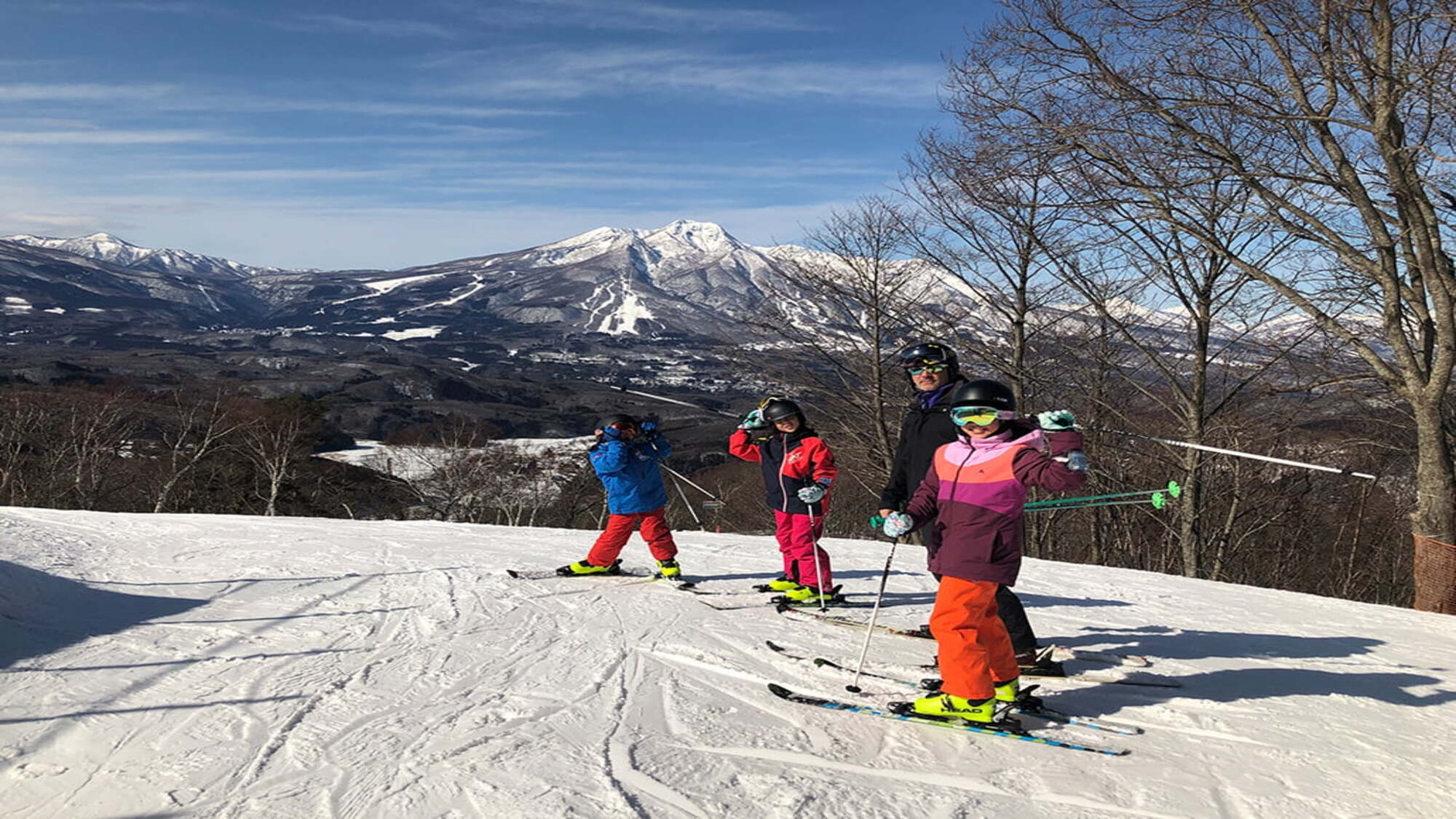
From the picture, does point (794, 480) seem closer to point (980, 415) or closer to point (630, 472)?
point (630, 472)

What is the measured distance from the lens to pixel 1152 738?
14.7 feet

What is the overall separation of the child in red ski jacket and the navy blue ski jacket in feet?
2.74

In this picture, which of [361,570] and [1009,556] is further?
[361,570]

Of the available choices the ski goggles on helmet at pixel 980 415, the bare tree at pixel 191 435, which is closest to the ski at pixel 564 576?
the ski goggles on helmet at pixel 980 415

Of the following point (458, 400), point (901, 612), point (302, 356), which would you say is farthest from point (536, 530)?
point (302, 356)

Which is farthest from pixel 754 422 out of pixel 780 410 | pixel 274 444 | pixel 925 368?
pixel 274 444

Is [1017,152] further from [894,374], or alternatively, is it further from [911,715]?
[894,374]

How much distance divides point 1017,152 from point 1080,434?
843 cm

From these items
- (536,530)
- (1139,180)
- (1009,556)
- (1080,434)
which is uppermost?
(1139,180)

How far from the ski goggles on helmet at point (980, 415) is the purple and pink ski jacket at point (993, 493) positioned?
10 cm

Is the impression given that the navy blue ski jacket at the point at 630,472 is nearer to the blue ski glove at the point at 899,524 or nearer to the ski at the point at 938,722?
the ski at the point at 938,722

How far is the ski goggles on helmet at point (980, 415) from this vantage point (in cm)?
447

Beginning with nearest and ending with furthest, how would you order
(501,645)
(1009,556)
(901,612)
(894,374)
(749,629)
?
(1009,556), (501,645), (749,629), (901,612), (894,374)

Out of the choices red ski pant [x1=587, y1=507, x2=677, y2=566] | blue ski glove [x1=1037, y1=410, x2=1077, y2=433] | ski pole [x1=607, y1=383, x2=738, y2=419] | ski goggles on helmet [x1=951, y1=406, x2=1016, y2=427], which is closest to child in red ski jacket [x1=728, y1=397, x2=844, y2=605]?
red ski pant [x1=587, y1=507, x2=677, y2=566]
